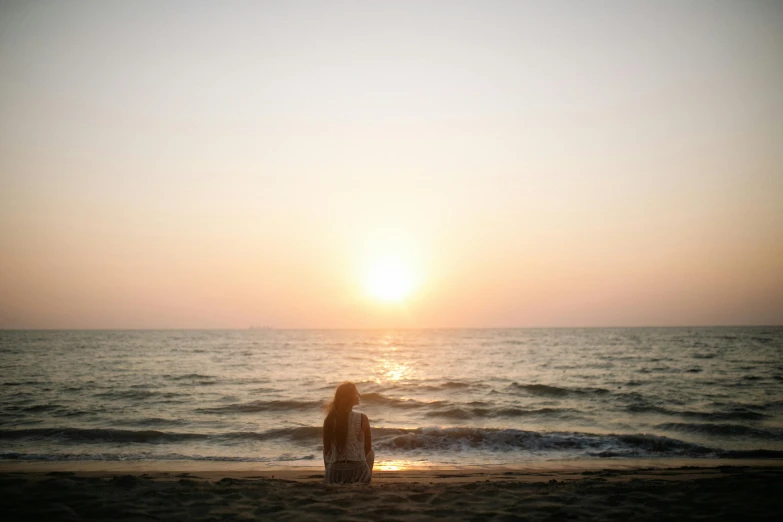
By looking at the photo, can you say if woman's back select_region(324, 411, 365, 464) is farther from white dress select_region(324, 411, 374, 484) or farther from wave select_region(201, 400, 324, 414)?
wave select_region(201, 400, 324, 414)

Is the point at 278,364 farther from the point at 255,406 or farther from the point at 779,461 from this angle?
the point at 779,461

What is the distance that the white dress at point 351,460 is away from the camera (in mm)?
7809

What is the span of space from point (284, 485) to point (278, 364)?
37.1 meters

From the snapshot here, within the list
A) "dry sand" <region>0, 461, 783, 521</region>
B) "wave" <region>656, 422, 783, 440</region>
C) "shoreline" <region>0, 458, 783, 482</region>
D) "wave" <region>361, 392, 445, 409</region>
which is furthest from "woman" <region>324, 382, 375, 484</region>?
"wave" <region>361, 392, 445, 409</region>

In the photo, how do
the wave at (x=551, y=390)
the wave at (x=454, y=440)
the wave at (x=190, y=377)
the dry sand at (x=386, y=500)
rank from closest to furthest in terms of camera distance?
the dry sand at (x=386, y=500), the wave at (x=454, y=440), the wave at (x=551, y=390), the wave at (x=190, y=377)

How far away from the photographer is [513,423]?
19344 mm

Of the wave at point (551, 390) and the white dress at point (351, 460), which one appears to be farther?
the wave at point (551, 390)

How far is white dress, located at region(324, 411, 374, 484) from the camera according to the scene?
25.6ft

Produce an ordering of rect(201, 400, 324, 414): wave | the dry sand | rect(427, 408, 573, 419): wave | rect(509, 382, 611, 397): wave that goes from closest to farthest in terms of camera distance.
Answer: the dry sand, rect(427, 408, 573, 419): wave, rect(201, 400, 324, 414): wave, rect(509, 382, 611, 397): wave

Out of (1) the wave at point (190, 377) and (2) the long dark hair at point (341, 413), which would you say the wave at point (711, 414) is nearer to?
(2) the long dark hair at point (341, 413)

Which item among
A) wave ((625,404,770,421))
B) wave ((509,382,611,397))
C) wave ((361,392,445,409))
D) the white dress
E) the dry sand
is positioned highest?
the white dress

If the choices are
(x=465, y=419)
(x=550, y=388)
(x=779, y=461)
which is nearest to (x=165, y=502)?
(x=779, y=461)

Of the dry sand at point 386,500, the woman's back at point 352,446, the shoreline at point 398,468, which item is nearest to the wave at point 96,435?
the shoreline at point 398,468

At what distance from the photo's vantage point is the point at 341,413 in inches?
302
